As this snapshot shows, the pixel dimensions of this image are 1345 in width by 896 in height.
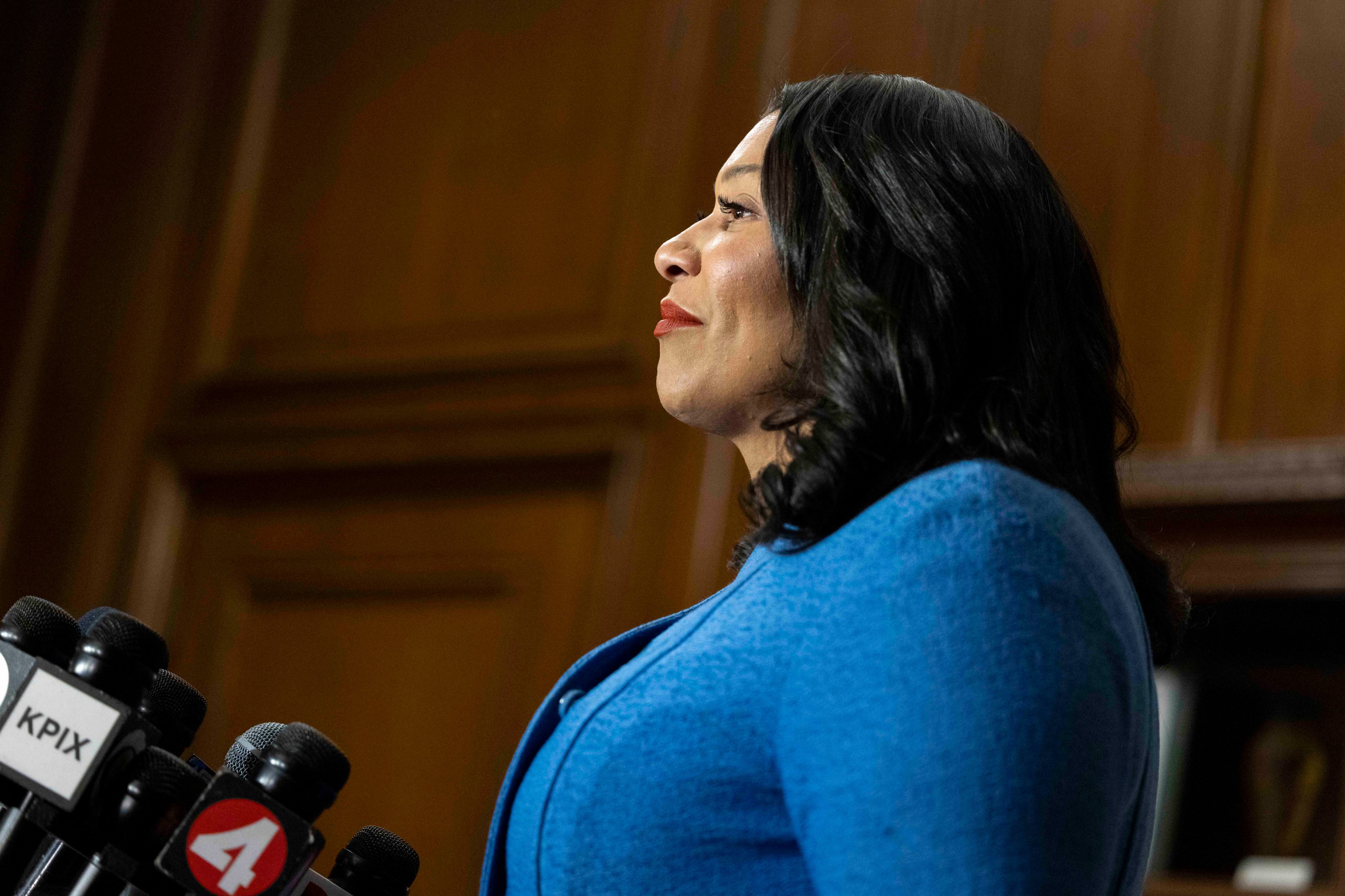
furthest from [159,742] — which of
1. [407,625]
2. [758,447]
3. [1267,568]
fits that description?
[407,625]

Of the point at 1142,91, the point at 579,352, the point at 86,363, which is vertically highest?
the point at 1142,91

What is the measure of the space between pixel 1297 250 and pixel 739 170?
4.39 feet

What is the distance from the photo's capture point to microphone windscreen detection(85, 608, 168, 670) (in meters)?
0.89

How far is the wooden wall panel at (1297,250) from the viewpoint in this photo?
2.28 metres

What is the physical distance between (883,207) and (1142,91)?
154 cm

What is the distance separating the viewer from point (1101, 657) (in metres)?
0.87

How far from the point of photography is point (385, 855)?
107 centimetres

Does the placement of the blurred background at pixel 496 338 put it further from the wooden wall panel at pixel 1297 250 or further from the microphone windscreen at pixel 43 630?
the microphone windscreen at pixel 43 630

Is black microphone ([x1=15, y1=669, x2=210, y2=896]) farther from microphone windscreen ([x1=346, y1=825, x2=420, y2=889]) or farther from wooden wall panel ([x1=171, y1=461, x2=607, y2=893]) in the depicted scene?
wooden wall panel ([x1=171, y1=461, x2=607, y2=893])

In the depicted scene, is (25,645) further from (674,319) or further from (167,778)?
(674,319)

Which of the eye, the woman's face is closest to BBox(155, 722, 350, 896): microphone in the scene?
the woman's face

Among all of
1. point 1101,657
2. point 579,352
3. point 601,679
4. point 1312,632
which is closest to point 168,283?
point 579,352

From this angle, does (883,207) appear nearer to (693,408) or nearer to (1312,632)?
(693,408)

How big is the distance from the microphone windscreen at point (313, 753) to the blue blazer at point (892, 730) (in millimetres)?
162
